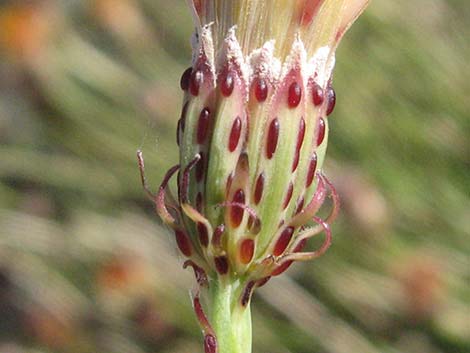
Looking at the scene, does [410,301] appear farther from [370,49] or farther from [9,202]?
[9,202]

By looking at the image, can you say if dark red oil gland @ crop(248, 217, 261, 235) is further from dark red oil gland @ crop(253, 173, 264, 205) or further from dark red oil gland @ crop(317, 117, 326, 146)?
dark red oil gland @ crop(317, 117, 326, 146)

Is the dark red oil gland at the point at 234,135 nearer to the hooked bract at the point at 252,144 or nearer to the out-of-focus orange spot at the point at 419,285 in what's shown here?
the hooked bract at the point at 252,144

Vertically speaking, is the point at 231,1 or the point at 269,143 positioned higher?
the point at 231,1

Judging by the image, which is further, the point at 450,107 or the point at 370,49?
the point at 370,49

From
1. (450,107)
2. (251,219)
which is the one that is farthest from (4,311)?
(251,219)

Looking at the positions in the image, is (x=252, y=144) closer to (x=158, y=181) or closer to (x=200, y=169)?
(x=200, y=169)

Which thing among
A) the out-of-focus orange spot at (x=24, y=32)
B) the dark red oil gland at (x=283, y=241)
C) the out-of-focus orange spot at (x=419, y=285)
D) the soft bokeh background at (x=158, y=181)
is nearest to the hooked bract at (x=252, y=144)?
the dark red oil gland at (x=283, y=241)

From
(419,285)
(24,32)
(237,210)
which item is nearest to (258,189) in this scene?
(237,210)
